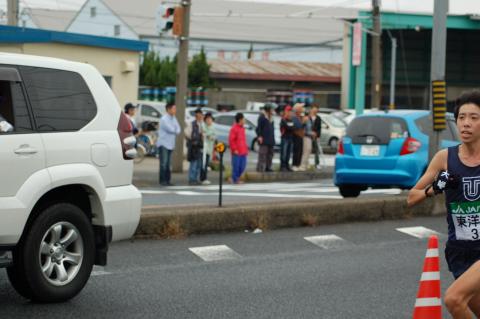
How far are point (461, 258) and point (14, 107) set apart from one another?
11.4 ft

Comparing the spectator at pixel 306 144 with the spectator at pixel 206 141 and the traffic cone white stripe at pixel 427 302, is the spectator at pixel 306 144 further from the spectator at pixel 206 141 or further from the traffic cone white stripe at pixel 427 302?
the traffic cone white stripe at pixel 427 302

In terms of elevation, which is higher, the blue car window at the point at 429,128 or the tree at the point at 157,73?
the tree at the point at 157,73

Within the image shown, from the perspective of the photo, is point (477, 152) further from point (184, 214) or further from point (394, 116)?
point (394, 116)

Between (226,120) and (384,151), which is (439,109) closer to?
(384,151)

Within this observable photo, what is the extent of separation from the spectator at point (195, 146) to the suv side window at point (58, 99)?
1258cm

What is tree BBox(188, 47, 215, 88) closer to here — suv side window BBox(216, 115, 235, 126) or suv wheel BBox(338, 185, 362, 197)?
suv side window BBox(216, 115, 235, 126)

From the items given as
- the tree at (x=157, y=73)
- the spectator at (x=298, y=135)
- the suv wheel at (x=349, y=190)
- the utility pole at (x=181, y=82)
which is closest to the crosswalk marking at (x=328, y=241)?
the suv wheel at (x=349, y=190)

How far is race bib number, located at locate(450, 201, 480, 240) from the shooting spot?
549cm

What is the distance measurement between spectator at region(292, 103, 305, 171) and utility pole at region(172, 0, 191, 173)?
2.79 meters

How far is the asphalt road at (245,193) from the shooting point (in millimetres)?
16688

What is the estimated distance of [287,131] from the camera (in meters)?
23.5

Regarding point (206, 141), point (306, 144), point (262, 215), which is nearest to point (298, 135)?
point (306, 144)

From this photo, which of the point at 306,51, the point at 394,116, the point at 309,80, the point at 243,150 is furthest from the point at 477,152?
the point at 306,51

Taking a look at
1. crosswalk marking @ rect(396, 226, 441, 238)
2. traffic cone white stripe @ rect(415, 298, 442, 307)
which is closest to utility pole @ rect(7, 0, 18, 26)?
crosswalk marking @ rect(396, 226, 441, 238)
